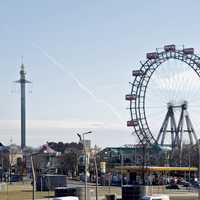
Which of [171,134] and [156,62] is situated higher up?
[156,62]

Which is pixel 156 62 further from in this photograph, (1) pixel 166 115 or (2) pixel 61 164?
(2) pixel 61 164

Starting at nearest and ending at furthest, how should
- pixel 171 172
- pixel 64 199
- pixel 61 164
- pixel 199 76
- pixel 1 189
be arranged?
pixel 64 199
pixel 1 189
pixel 199 76
pixel 171 172
pixel 61 164

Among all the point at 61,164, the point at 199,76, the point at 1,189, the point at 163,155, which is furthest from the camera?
the point at 61,164

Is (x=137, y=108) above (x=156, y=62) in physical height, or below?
below

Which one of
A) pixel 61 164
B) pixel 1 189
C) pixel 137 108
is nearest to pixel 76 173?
pixel 61 164

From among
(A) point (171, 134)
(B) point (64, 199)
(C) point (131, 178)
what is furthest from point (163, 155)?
(B) point (64, 199)

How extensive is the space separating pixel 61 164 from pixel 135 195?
10681cm

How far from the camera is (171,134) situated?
119 m

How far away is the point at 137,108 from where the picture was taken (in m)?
105

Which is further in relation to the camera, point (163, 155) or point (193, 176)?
point (163, 155)

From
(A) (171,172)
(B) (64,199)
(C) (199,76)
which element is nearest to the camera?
(B) (64,199)

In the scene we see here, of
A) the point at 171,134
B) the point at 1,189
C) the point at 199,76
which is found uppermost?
the point at 199,76

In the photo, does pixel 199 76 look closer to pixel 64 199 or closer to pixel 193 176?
pixel 193 176

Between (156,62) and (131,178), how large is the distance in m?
20.7
